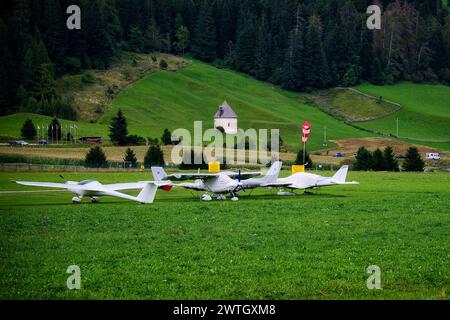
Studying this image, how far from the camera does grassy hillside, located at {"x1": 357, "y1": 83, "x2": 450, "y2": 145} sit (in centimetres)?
13062

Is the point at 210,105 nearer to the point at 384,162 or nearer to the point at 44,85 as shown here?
the point at 44,85

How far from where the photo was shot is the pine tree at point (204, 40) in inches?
7288

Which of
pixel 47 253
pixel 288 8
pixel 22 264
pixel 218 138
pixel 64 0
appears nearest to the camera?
pixel 22 264

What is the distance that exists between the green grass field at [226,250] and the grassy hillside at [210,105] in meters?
78.0

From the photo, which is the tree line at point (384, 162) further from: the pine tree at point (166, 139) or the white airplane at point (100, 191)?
the white airplane at point (100, 191)

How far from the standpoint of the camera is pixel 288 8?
197750 mm

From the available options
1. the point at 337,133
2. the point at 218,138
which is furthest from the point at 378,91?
the point at 218,138

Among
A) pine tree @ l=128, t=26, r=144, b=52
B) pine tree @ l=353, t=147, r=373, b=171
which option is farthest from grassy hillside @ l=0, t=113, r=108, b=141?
pine tree @ l=128, t=26, r=144, b=52

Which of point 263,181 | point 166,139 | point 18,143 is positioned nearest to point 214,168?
point 263,181

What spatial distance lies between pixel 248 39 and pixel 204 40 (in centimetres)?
1207

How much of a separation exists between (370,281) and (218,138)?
96015 millimetres

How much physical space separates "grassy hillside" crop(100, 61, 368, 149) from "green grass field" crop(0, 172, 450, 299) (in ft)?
256

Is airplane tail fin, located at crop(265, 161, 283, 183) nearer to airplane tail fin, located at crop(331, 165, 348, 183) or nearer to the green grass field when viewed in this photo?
airplane tail fin, located at crop(331, 165, 348, 183)

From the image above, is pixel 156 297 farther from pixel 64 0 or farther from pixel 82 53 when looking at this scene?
pixel 64 0
